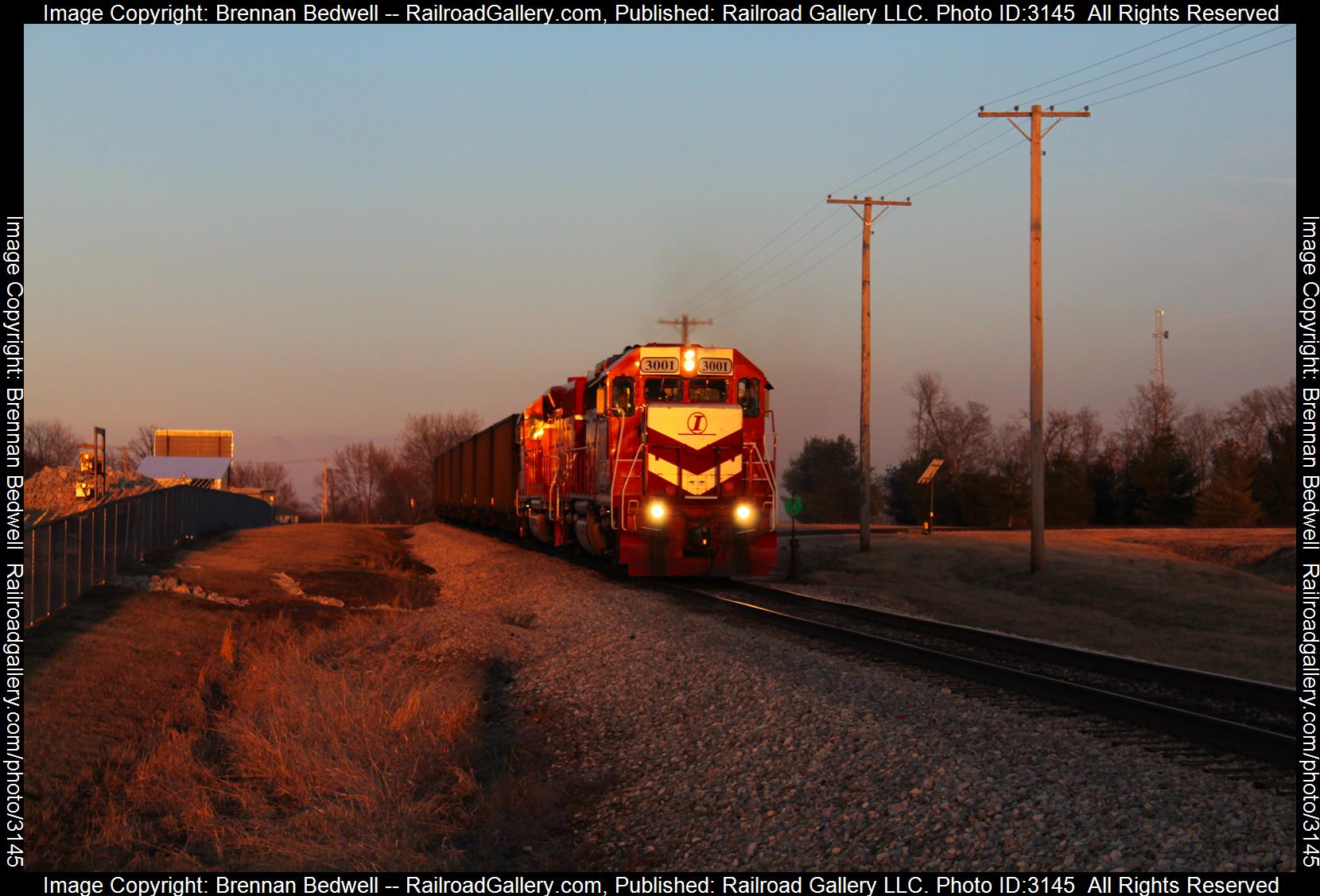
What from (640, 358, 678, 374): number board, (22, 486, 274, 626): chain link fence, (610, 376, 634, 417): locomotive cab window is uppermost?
(640, 358, 678, 374): number board

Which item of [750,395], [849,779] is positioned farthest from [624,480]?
[849,779]

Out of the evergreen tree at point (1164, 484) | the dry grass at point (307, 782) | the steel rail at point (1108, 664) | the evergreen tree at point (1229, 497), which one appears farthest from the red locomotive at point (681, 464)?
the evergreen tree at point (1164, 484)

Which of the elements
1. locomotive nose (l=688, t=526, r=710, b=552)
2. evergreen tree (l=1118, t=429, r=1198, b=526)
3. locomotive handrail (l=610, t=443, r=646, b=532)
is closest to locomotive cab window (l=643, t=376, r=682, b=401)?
locomotive handrail (l=610, t=443, r=646, b=532)

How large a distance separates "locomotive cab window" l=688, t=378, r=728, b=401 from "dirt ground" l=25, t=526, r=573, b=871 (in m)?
6.65

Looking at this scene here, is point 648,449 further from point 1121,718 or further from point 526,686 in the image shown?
point 1121,718

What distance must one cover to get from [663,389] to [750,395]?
1.76 meters

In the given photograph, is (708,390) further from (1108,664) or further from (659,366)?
(1108,664)

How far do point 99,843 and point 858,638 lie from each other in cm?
865

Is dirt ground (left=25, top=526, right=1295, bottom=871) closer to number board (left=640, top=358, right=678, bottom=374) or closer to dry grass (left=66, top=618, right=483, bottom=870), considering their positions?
dry grass (left=66, top=618, right=483, bottom=870)

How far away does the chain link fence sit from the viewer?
40.1 ft

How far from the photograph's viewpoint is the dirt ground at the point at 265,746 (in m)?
6.54

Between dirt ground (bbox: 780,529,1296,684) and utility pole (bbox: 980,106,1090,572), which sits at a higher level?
utility pole (bbox: 980,106,1090,572)

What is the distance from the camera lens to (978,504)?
54.1 meters
